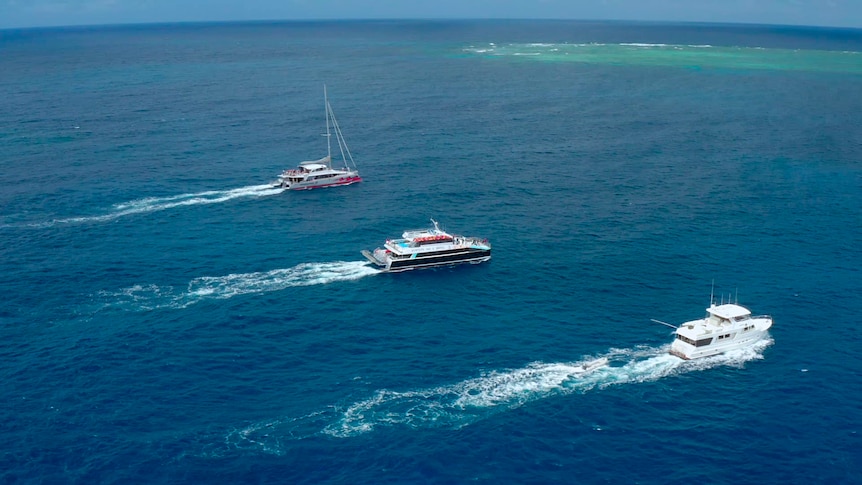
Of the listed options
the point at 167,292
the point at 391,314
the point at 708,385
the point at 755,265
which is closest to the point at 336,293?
the point at 391,314

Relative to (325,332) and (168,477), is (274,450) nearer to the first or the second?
(168,477)

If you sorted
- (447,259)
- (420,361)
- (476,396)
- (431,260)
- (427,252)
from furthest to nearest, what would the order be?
1. (447,259)
2. (431,260)
3. (427,252)
4. (420,361)
5. (476,396)

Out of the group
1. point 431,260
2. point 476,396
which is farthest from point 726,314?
point 431,260

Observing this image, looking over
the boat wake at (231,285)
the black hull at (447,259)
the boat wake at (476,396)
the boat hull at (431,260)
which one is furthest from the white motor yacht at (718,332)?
the boat wake at (231,285)

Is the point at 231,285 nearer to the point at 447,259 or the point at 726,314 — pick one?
the point at 447,259

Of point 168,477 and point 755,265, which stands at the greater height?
point 755,265
